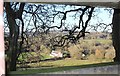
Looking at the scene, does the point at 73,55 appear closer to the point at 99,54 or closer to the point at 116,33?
the point at 99,54

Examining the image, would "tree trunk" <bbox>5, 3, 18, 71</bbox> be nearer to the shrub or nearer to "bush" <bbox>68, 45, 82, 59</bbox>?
"bush" <bbox>68, 45, 82, 59</bbox>

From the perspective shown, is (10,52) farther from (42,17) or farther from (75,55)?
(75,55)

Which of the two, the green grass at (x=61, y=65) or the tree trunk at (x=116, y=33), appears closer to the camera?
the green grass at (x=61, y=65)

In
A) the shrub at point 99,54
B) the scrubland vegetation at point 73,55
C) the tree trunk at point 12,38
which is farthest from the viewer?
the shrub at point 99,54

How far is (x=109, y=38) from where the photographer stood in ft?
10.7

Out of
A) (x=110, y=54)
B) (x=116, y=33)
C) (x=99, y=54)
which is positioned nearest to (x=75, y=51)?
(x=99, y=54)

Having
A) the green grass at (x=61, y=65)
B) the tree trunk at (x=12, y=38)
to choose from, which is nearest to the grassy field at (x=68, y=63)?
the green grass at (x=61, y=65)

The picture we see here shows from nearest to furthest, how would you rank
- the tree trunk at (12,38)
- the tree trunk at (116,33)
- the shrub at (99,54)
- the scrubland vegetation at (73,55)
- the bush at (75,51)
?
the tree trunk at (12,38) → the scrubland vegetation at (73,55) → the bush at (75,51) → the shrub at (99,54) → the tree trunk at (116,33)

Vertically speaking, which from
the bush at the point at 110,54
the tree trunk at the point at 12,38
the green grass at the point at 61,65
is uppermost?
the tree trunk at the point at 12,38

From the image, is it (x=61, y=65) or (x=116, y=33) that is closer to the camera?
(x=61, y=65)

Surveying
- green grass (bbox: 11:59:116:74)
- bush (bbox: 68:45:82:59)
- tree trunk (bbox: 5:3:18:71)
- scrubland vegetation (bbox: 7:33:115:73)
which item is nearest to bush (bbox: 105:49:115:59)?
scrubland vegetation (bbox: 7:33:115:73)

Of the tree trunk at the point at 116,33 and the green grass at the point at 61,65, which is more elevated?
the tree trunk at the point at 116,33

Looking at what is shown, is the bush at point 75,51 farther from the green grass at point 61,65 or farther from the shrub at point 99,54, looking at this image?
the shrub at point 99,54

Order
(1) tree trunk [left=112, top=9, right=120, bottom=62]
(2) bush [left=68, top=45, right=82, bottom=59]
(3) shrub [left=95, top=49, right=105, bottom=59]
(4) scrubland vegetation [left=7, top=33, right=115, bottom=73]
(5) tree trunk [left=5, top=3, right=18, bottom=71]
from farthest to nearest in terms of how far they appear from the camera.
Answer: (1) tree trunk [left=112, top=9, right=120, bottom=62] < (3) shrub [left=95, top=49, right=105, bottom=59] < (2) bush [left=68, top=45, right=82, bottom=59] < (4) scrubland vegetation [left=7, top=33, right=115, bottom=73] < (5) tree trunk [left=5, top=3, right=18, bottom=71]
